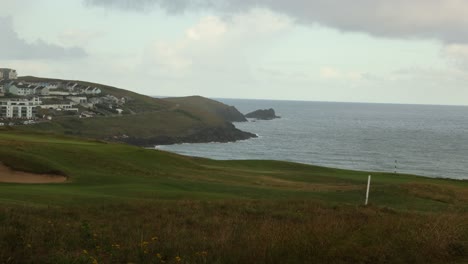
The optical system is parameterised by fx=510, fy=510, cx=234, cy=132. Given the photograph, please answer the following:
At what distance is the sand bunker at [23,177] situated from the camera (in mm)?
26969

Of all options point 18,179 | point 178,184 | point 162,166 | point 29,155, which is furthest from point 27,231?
point 162,166

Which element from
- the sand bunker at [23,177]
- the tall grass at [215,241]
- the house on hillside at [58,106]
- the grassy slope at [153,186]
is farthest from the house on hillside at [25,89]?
the tall grass at [215,241]

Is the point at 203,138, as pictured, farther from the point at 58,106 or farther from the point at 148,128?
the point at 58,106

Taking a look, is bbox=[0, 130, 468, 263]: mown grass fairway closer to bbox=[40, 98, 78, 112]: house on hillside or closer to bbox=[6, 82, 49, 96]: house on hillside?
bbox=[40, 98, 78, 112]: house on hillside

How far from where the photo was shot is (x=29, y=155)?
101 ft

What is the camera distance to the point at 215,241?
10062 mm

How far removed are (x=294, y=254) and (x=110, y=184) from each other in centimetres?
1848

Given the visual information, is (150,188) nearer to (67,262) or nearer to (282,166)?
(67,262)

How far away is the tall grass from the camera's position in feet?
28.4

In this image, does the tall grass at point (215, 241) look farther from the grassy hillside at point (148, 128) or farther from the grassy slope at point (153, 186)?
the grassy hillside at point (148, 128)

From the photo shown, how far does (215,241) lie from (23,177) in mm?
20951

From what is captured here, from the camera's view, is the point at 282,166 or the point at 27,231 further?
the point at 282,166

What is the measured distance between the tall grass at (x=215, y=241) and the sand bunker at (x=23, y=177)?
556 inches

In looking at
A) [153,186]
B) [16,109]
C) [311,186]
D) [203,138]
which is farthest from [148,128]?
[153,186]
